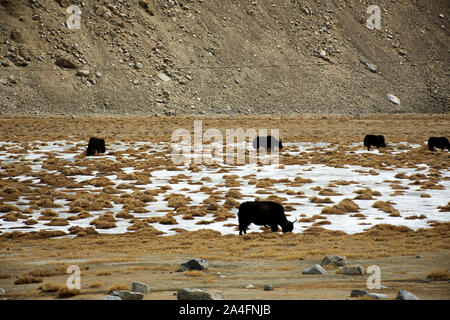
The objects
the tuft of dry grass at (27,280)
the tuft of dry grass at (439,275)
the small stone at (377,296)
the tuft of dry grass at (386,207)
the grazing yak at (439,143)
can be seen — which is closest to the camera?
the small stone at (377,296)

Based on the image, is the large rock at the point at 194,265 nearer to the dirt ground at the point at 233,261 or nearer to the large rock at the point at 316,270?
the dirt ground at the point at 233,261

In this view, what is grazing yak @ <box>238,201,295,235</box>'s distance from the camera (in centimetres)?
1492

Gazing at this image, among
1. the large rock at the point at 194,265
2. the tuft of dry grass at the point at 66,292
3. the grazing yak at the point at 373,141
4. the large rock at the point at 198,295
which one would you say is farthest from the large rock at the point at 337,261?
the grazing yak at the point at 373,141

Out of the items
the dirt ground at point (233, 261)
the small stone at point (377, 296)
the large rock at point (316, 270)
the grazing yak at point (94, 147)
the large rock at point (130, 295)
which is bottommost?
the dirt ground at point (233, 261)

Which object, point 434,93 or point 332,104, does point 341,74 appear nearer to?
point 332,104

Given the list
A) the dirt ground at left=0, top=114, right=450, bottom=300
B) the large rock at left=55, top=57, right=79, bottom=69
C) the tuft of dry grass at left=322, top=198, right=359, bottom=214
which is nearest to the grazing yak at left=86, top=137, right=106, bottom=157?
the dirt ground at left=0, top=114, right=450, bottom=300

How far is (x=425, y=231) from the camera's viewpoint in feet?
49.5

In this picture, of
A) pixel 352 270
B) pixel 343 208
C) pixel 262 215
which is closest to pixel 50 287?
pixel 352 270

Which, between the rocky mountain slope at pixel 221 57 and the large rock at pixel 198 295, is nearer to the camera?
the large rock at pixel 198 295

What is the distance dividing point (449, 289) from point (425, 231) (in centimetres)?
733

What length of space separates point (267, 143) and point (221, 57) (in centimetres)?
4967

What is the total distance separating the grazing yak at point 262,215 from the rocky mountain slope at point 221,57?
58.3 m

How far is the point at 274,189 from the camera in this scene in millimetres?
23219

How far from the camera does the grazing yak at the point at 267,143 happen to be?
3900 centimetres
